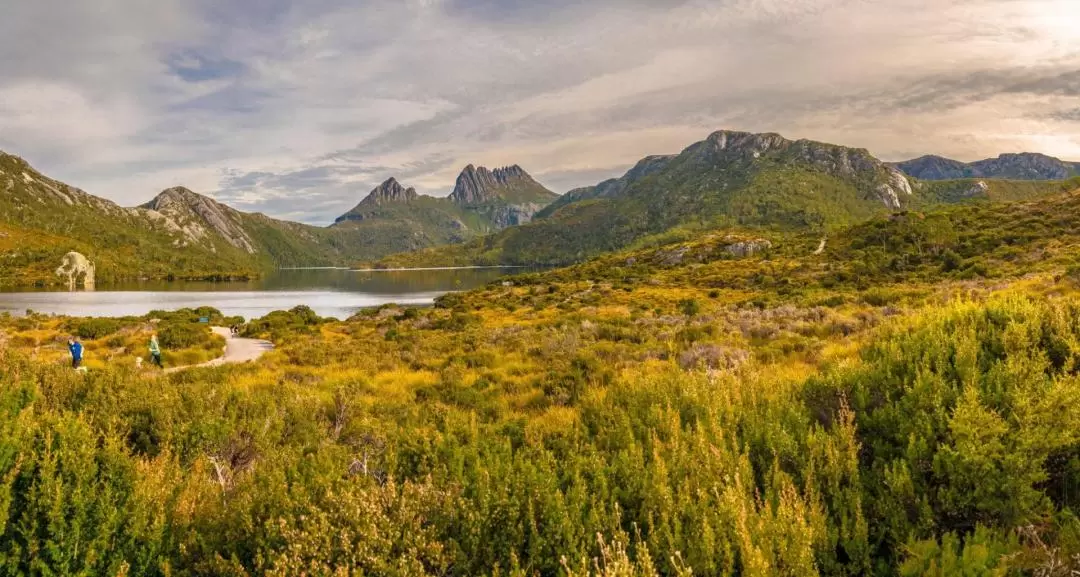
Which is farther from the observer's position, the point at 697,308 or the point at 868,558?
the point at 697,308

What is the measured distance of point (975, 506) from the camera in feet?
11.8

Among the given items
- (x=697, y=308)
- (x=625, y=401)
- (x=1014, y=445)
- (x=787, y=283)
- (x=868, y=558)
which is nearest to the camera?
(x=868, y=558)

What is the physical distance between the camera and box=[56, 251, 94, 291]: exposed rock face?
154 m

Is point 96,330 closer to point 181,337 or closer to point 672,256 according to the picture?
point 181,337

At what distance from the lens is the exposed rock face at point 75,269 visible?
153512 mm

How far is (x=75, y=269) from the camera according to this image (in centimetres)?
15862

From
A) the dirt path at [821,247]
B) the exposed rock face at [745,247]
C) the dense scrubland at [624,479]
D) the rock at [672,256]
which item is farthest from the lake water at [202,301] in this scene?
the exposed rock face at [745,247]

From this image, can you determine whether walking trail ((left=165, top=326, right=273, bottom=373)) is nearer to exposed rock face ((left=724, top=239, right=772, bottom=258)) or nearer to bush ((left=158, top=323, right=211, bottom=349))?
bush ((left=158, top=323, right=211, bottom=349))

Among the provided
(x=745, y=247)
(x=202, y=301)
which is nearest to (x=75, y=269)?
(x=202, y=301)

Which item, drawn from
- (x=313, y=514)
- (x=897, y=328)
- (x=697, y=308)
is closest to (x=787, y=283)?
(x=697, y=308)

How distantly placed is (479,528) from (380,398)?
8.32m

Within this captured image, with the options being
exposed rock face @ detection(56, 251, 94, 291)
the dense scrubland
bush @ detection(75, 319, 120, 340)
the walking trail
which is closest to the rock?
the walking trail

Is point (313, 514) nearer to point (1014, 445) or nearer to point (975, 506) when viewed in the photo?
point (975, 506)

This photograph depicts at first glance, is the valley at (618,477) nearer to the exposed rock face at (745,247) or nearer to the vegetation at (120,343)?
the vegetation at (120,343)
